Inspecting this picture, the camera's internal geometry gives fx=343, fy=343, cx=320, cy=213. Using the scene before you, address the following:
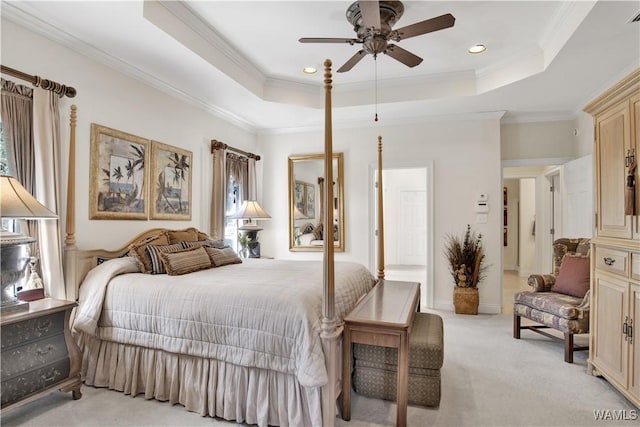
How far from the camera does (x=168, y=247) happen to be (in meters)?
3.00

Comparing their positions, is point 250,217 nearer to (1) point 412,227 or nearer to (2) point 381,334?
(2) point 381,334

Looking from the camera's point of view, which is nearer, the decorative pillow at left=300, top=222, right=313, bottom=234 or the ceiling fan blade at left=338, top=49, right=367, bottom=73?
the ceiling fan blade at left=338, top=49, right=367, bottom=73

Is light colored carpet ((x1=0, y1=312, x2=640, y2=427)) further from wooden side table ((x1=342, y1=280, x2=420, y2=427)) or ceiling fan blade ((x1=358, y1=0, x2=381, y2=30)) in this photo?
ceiling fan blade ((x1=358, y1=0, x2=381, y2=30))

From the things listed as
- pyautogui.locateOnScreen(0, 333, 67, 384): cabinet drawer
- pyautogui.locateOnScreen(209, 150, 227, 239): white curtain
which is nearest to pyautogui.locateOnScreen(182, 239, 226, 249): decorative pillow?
pyautogui.locateOnScreen(209, 150, 227, 239): white curtain

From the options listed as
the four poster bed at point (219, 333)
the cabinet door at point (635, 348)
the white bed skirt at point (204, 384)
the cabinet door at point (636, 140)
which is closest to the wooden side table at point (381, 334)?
the four poster bed at point (219, 333)

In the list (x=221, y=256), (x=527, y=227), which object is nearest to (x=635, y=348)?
(x=221, y=256)

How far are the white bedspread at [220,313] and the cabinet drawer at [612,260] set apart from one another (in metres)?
1.81

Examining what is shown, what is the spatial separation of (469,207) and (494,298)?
125 centimetres

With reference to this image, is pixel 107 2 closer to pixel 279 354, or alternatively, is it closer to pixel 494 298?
pixel 279 354

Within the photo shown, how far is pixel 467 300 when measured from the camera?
14.6 feet

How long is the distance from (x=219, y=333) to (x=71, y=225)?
5.09 ft

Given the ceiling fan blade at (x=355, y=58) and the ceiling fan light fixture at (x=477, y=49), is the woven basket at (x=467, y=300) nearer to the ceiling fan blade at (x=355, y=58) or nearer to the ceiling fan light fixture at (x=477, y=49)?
the ceiling fan light fixture at (x=477, y=49)

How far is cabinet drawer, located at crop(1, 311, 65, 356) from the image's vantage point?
1.99 m

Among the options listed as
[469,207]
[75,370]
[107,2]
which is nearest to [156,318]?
[75,370]
